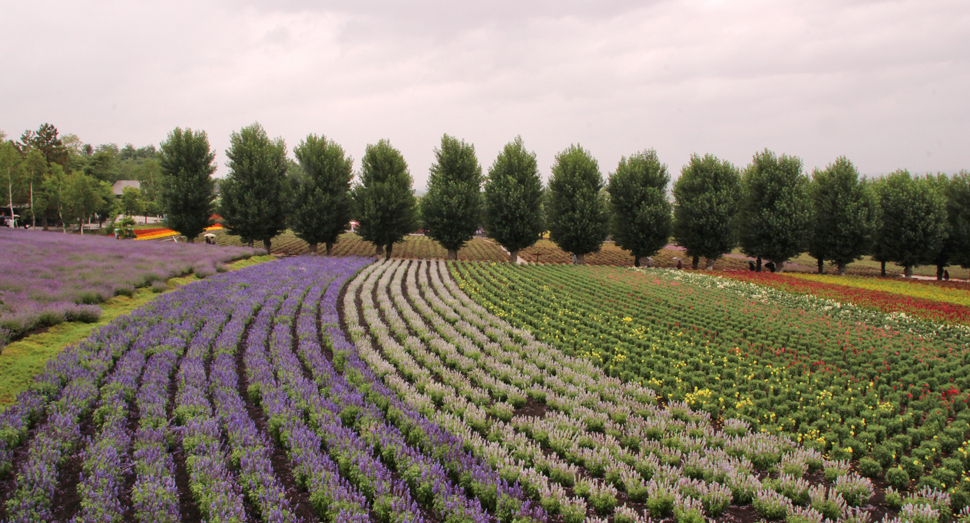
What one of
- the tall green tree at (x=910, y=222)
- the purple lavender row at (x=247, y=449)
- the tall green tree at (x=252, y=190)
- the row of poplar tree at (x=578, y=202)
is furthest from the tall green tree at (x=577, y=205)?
the purple lavender row at (x=247, y=449)

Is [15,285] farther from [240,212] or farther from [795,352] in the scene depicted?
[240,212]

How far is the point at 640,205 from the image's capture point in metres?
44.4

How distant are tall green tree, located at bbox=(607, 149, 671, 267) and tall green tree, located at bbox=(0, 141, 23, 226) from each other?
81995 mm

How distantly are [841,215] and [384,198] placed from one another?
43496 mm

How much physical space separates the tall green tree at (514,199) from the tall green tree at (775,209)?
20.5m

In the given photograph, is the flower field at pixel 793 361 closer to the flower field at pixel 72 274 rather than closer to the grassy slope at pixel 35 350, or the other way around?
the grassy slope at pixel 35 350

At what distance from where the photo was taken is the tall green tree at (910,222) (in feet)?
127

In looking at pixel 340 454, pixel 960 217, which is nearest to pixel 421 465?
pixel 340 454

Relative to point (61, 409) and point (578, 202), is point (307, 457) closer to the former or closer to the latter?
point (61, 409)

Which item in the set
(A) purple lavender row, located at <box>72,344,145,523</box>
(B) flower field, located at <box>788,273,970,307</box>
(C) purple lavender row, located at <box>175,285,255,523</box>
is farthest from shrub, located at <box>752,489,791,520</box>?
(B) flower field, located at <box>788,273,970,307</box>

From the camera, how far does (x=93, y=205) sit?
64.4m

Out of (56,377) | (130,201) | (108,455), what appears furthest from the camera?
(130,201)

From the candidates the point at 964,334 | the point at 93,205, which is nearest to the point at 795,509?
the point at 964,334

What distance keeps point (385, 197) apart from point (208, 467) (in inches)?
1567
